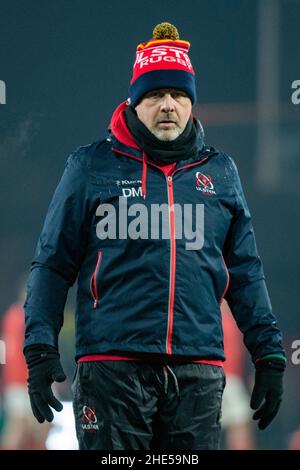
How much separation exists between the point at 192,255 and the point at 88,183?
362 mm

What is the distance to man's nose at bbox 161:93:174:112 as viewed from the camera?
3570 mm

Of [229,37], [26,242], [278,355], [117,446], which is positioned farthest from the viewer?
[229,37]

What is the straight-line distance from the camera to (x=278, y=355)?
3633 millimetres

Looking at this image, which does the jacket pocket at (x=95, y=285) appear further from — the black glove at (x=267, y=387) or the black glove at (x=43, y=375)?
the black glove at (x=267, y=387)

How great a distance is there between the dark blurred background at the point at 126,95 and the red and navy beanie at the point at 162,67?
137 inches

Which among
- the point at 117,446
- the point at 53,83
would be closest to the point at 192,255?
the point at 117,446

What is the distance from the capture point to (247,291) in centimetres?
367

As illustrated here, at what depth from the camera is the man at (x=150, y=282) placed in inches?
134

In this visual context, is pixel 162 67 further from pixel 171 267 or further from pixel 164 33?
pixel 171 267

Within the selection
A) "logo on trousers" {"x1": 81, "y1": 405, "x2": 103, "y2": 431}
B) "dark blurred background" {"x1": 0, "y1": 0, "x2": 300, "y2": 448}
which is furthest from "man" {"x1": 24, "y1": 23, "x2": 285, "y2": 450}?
"dark blurred background" {"x1": 0, "y1": 0, "x2": 300, "y2": 448}

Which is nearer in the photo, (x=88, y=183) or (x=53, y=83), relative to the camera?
(x=88, y=183)

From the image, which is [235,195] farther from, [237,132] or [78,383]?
[237,132]

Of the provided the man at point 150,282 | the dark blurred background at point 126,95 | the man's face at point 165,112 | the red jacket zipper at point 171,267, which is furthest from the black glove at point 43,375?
the dark blurred background at point 126,95

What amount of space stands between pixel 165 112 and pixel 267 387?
85 cm
